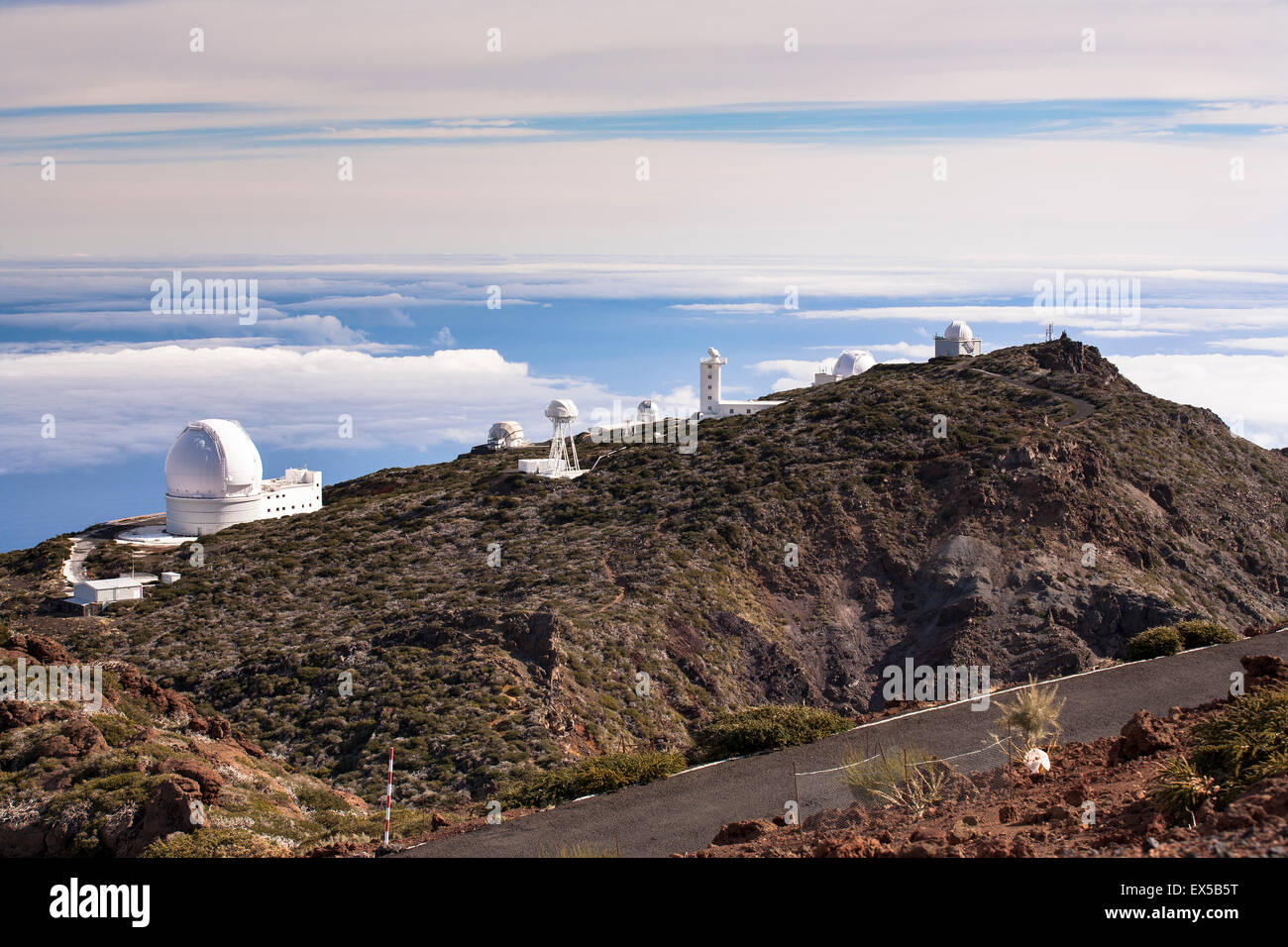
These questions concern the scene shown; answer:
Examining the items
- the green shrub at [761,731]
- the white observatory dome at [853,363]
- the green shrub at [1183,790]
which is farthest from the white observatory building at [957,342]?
the green shrub at [1183,790]

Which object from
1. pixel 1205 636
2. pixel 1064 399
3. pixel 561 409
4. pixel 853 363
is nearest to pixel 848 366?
pixel 853 363

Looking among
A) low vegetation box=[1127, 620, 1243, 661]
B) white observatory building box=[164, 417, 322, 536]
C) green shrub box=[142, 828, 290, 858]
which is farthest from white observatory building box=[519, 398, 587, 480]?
green shrub box=[142, 828, 290, 858]

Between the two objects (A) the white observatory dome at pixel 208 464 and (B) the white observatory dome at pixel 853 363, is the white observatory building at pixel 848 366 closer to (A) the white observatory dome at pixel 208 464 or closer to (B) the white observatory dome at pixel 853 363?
(B) the white observatory dome at pixel 853 363

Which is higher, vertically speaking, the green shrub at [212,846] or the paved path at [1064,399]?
the paved path at [1064,399]

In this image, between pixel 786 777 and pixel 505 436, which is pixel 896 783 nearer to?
pixel 786 777

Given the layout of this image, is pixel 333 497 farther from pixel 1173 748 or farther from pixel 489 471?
pixel 1173 748
